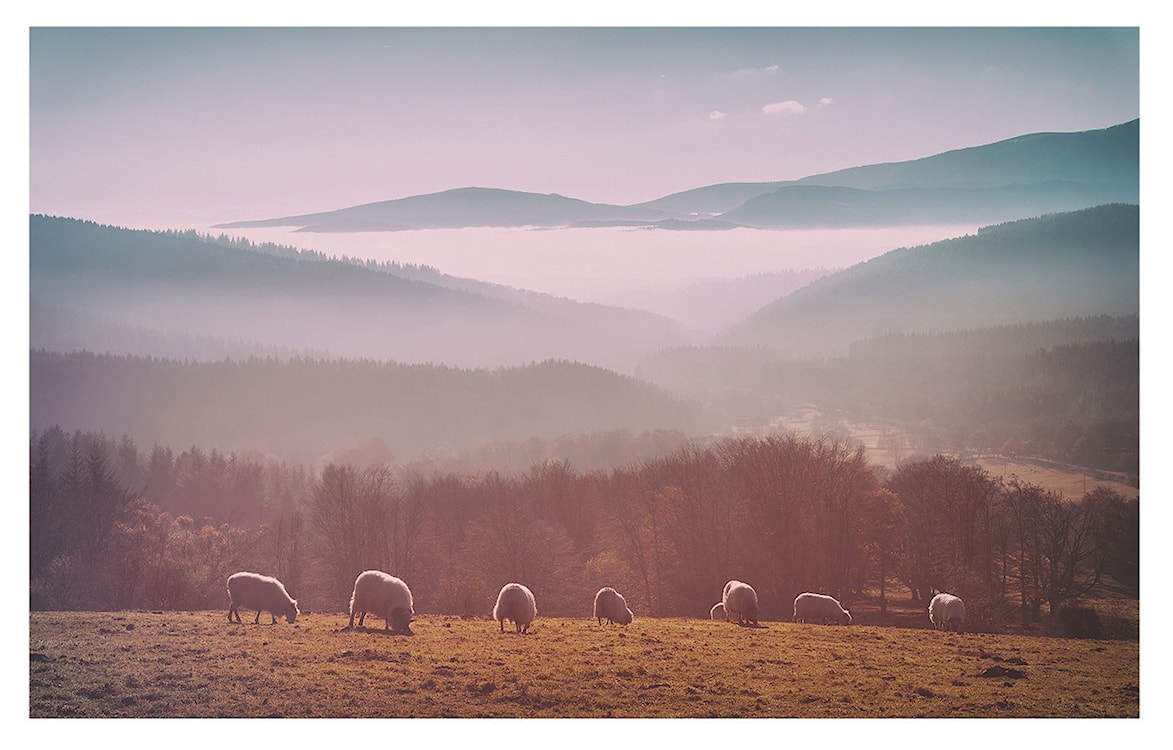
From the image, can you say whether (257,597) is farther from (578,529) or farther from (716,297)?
(716,297)

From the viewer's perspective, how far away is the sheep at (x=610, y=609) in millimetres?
15617

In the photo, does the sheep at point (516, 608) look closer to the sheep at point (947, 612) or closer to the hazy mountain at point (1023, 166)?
the sheep at point (947, 612)

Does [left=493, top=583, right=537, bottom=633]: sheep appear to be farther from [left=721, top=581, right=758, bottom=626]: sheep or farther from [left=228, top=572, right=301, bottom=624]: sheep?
[left=721, top=581, right=758, bottom=626]: sheep

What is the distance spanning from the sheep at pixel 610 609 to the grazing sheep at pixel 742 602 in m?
1.80

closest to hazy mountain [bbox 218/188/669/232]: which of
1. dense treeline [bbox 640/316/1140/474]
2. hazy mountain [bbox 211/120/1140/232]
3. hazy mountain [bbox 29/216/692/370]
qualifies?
hazy mountain [bbox 211/120/1140/232]

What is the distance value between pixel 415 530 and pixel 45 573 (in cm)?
654

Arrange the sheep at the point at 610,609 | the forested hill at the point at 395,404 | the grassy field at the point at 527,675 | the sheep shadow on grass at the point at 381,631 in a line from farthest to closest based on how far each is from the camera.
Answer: the forested hill at the point at 395,404 < the sheep at the point at 610,609 < the sheep shadow on grass at the point at 381,631 < the grassy field at the point at 527,675

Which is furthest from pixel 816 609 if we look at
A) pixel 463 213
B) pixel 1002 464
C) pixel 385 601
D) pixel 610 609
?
pixel 463 213

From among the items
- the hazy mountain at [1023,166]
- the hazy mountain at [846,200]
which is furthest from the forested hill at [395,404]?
the hazy mountain at [1023,166]

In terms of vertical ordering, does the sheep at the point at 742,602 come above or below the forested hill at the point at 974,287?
below

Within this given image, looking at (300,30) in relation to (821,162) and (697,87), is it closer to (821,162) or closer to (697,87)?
(697,87)

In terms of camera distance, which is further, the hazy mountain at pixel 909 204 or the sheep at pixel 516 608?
the hazy mountain at pixel 909 204
